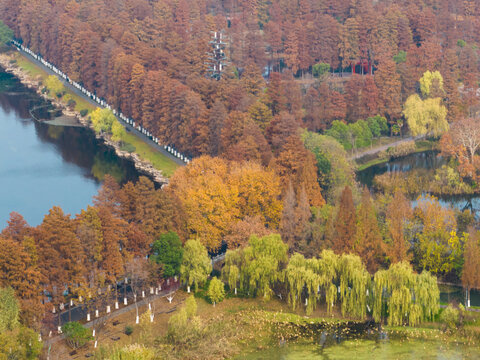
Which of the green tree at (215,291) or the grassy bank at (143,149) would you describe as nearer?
the green tree at (215,291)

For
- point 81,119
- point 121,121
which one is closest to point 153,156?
point 121,121

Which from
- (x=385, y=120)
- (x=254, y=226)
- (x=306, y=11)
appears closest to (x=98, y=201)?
(x=254, y=226)

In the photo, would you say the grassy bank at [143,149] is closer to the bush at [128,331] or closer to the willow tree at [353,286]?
the willow tree at [353,286]

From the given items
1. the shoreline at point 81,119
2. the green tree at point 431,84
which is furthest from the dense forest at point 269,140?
the shoreline at point 81,119

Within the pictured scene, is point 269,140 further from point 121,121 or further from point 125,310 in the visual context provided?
point 121,121

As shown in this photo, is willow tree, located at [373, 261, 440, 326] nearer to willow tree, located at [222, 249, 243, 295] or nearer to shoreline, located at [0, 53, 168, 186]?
willow tree, located at [222, 249, 243, 295]

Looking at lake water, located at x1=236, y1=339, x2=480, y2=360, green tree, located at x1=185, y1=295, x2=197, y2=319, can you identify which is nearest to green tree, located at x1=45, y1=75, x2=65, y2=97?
green tree, located at x1=185, y1=295, x2=197, y2=319
